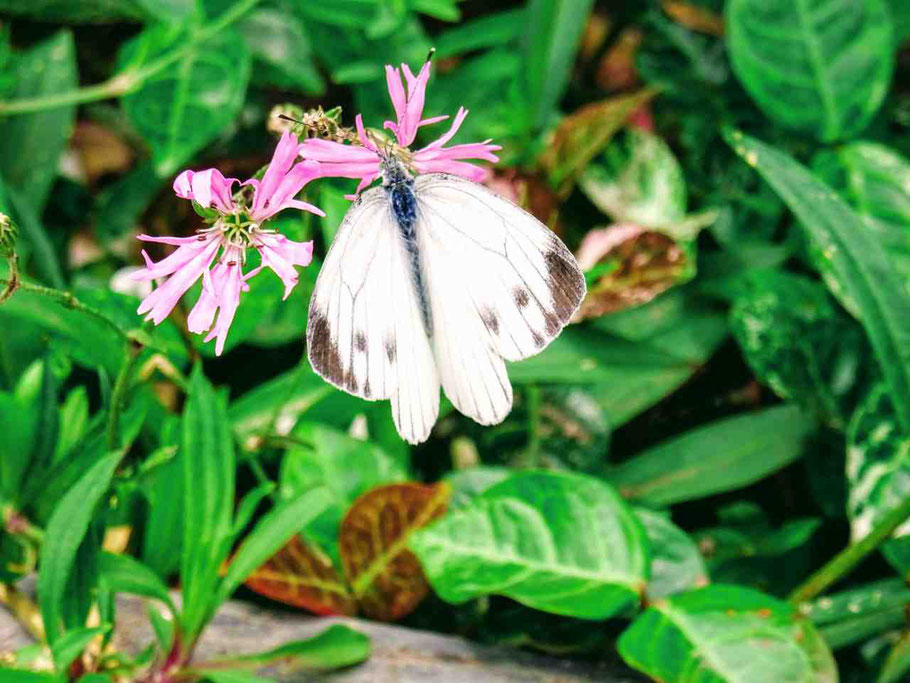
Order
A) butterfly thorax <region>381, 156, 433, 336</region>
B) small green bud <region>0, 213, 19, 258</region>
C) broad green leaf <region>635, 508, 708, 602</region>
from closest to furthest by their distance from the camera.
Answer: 1. small green bud <region>0, 213, 19, 258</region>
2. butterfly thorax <region>381, 156, 433, 336</region>
3. broad green leaf <region>635, 508, 708, 602</region>

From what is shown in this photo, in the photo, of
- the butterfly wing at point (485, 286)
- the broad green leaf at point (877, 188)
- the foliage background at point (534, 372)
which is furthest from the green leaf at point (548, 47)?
the butterfly wing at point (485, 286)

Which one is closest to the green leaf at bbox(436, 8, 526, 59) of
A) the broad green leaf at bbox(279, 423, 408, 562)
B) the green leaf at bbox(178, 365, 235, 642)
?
the broad green leaf at bbox(279, 423, 408, 562)

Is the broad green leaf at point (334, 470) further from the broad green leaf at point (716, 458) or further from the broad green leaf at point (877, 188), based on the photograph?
the broad green leaf at point (877, 188)

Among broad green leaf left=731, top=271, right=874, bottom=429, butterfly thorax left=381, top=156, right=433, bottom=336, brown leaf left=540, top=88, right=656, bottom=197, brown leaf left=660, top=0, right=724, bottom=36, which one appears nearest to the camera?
butterfly thorax left=381, top=156, right=433, bottom=336

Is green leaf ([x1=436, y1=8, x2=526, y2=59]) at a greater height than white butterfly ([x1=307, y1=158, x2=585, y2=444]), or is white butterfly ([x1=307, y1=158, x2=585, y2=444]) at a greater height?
green leaf ([x1=436, y1=8, x2=526, y2=59])

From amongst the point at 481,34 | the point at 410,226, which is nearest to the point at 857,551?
the point at 410,226

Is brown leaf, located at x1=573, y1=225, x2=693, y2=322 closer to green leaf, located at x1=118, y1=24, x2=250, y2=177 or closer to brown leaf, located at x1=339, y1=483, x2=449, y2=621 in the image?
brown leaf, located at x1=339, y1=483, x2=449, y2=621

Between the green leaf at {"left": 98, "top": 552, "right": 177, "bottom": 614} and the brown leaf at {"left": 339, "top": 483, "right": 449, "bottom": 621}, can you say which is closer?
the green leaf at {"left": 98, "top": 552, "right": 177, "bottom": 614}
